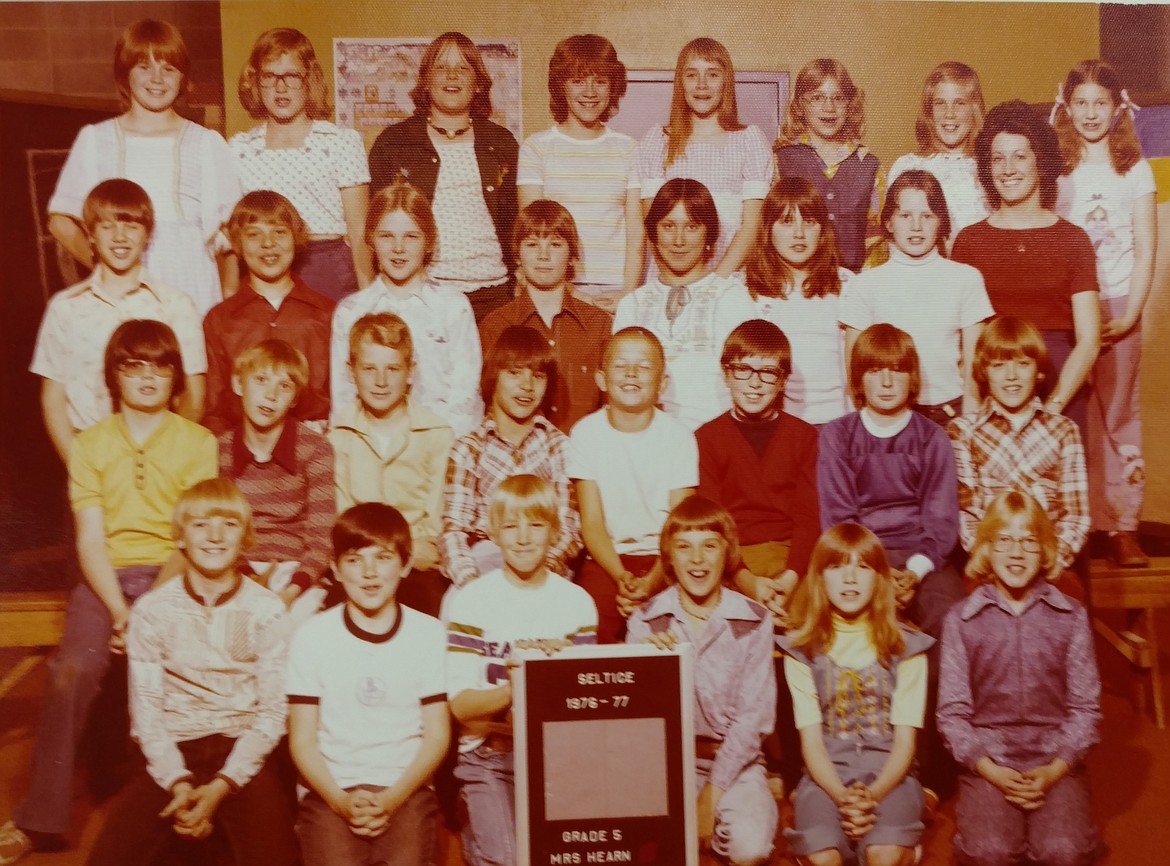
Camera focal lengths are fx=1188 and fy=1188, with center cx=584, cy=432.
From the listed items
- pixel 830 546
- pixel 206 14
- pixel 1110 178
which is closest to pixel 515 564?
pixel 830 546

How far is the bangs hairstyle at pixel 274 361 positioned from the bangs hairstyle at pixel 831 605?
1.42 meters

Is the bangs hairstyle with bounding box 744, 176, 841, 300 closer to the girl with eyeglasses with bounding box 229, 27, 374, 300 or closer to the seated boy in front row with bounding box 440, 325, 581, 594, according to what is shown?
the seated boy in front row with bounding box 440, 325, 581, 594

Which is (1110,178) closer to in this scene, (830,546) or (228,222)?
(830,546)

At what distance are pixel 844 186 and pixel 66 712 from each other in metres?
2.45

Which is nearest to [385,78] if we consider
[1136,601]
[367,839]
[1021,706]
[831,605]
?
[831,605]

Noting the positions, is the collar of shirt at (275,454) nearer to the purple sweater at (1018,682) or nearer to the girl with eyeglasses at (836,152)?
the girl with eyeglasses at (836,152)

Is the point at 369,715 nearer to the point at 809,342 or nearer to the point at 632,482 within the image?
the point at 632,482

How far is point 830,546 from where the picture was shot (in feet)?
9.94

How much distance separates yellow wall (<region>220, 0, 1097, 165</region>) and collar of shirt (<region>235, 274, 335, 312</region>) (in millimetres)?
421

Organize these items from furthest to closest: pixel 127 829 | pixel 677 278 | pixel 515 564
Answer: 1. pixel 677 278
2. pixel 515 564
3. pixel 127 829

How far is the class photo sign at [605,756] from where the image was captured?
285 cm

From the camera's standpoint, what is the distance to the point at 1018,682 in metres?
2.98

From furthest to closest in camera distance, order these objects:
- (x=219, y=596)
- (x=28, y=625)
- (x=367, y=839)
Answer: (x=28, y=625) → (x=219, y=596) → (x=367, y=839)

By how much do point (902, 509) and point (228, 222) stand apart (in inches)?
76.7
